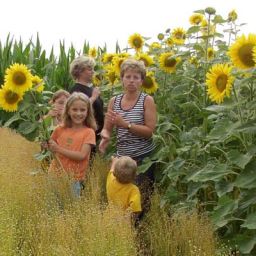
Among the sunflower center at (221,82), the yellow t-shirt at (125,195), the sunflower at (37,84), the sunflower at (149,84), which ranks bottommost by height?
the yellow t-shirt at (125,195)

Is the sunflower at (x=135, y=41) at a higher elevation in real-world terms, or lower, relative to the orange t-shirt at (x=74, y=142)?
higher

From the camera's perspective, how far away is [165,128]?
16.3 feet

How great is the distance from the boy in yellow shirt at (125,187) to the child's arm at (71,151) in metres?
0.39

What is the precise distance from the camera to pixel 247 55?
11.1ft

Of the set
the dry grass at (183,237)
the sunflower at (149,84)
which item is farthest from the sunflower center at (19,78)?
the dry grass at (183,237)

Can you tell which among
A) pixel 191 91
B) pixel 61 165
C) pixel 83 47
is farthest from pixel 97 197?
pixel 83 47

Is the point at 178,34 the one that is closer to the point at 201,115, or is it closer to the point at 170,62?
the point at 170,62

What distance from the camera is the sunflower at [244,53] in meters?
3.38

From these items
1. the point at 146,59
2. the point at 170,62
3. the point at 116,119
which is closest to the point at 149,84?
the point at 170,62

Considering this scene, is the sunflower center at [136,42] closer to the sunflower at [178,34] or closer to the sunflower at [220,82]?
the sunflower at [178,34]

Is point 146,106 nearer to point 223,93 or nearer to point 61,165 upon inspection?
point 61,165

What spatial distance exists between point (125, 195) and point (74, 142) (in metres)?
0.65

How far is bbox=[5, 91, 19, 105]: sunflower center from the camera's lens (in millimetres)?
4777

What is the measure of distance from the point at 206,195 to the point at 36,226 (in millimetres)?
1123
